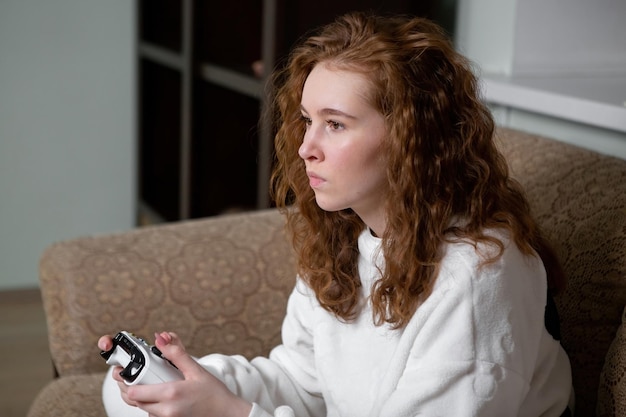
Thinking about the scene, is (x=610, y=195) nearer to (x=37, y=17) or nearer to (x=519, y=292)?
(x=519, y=292)

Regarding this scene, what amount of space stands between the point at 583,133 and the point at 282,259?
573 mm

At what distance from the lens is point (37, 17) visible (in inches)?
118

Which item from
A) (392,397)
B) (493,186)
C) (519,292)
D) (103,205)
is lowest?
(103,205)

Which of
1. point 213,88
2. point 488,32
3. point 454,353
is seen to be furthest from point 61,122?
point 454,353

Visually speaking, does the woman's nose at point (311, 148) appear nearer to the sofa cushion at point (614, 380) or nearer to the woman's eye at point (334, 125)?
the woman's eye at point (334, 125)

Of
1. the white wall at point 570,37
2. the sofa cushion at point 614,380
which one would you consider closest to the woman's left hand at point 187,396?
the sofa cushion at point 614,380

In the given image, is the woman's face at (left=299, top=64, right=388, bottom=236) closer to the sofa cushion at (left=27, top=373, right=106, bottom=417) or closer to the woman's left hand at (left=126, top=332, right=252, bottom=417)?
the woman's left hand at (left=126, top=332, right=252, bottom=417)

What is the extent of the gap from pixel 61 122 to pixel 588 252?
2297 millimetres

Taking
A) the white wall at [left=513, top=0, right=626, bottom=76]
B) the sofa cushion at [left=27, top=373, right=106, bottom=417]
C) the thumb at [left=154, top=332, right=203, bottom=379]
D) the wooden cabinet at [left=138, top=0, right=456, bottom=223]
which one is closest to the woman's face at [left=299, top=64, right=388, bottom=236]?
the thumb at [left=154, top=332, right=203, bottom=379]

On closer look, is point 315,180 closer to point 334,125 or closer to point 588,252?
point 334,125

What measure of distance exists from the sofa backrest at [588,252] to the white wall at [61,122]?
2.12 meters

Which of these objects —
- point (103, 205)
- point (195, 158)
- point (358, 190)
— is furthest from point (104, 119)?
point (358, 190)

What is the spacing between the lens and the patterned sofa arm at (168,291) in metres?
1.44

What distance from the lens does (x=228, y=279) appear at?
1481 millimetres
